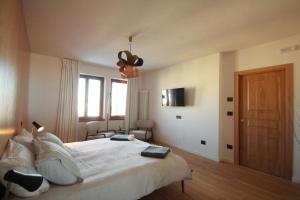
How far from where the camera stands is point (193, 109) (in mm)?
4320

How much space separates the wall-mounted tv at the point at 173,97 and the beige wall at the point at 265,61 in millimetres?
1140

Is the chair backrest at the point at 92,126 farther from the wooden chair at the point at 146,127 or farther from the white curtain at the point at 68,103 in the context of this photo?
the wooden chair at the point at 146,127

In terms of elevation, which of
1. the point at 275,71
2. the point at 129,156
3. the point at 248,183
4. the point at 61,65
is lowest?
the point at 248,183

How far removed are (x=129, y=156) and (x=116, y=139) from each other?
1.07 meters

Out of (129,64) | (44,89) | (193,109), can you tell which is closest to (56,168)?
(129,64)

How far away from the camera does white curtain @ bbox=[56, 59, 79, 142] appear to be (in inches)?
169

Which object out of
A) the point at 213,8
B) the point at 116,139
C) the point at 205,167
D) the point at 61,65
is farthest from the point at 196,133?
the point at 61,65

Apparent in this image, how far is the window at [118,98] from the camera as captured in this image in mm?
5402

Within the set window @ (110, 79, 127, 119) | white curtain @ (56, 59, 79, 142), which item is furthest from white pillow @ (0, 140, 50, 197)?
window @ (110, 79, 127, 119)

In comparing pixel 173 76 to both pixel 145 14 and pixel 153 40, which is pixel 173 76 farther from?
pixel 145 14

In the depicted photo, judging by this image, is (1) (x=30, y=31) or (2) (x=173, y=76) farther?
(2) (x=173, y=76)

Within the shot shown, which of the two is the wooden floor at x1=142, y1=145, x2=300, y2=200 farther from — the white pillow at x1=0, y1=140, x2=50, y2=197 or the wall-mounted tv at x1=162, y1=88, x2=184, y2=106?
the wall-mounted tv at x1=162, y1=88, x2=184, y2=106

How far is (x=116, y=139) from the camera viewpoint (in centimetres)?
333

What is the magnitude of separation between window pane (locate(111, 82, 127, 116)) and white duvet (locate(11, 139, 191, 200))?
278 cm
